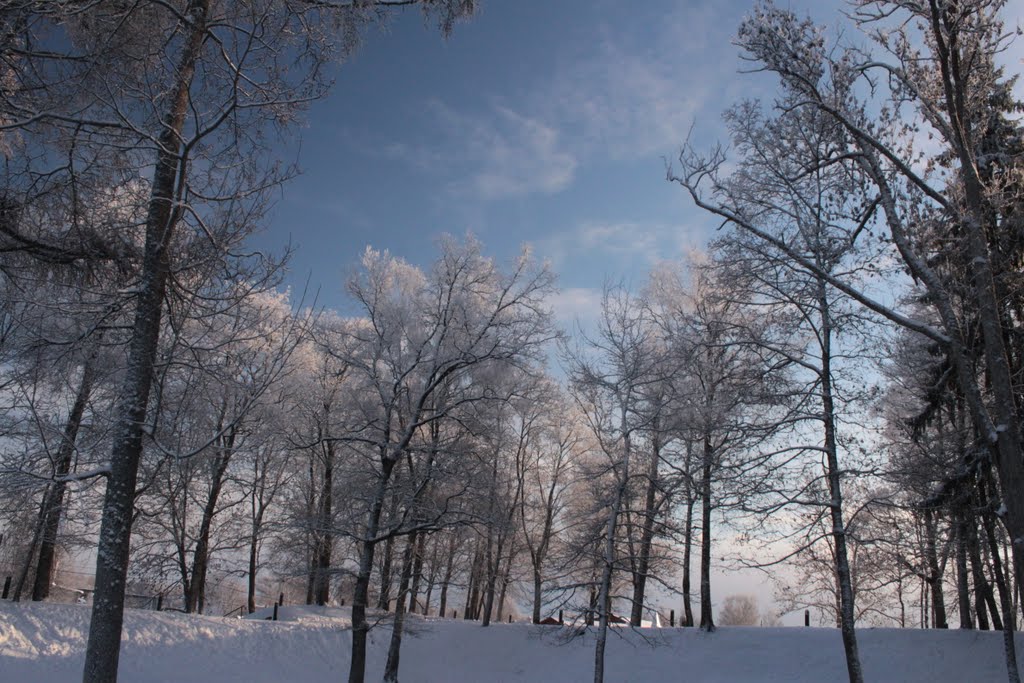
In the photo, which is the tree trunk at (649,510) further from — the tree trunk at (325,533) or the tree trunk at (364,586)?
the tree trunk at (325,533)

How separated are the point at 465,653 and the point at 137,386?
16896 mm

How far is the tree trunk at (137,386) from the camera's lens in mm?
4895

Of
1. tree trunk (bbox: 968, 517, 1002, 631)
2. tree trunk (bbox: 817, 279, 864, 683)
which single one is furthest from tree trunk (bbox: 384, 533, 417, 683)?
tree trunk (bbox: 968, 517, 1002, 631)

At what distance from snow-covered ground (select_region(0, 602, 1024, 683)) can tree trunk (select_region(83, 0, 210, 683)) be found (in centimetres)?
966

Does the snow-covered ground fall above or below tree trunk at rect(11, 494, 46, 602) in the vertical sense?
below

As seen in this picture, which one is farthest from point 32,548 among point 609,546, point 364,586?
point 609,546

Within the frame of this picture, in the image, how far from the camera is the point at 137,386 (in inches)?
207

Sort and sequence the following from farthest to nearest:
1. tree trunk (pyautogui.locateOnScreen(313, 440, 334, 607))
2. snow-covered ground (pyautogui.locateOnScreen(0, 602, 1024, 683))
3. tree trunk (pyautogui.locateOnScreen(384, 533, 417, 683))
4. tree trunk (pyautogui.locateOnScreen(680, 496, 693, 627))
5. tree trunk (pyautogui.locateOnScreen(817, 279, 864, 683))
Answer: tree trunk (pyautogui.locateOnScreen(680, 496, 693, 627)), tree trunk (pyautogui.locateOnScreen(384, 533, 417, 683)), tree trunk (pyautogui.locateOnScreen(313, 440, 334, 607)), snow-covered ground (pyautogui.locateOnScreen(0, 602, 1024, 683)), tree trunk (pyautogui.locateOnScreen(817, 279, 864, 683))

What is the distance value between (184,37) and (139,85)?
0.81 metres

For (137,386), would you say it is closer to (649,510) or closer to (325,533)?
(325,533)

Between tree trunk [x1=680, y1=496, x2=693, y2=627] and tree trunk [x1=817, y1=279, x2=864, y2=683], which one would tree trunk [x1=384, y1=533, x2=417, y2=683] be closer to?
tree trunk [x1=680, y1=496, x2=693, y2=627]

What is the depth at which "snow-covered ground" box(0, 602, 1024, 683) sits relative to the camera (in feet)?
43.8

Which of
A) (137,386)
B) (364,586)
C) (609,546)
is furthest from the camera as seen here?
(609,546)

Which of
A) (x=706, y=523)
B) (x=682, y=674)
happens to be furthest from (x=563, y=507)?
(x=682, y=674)
